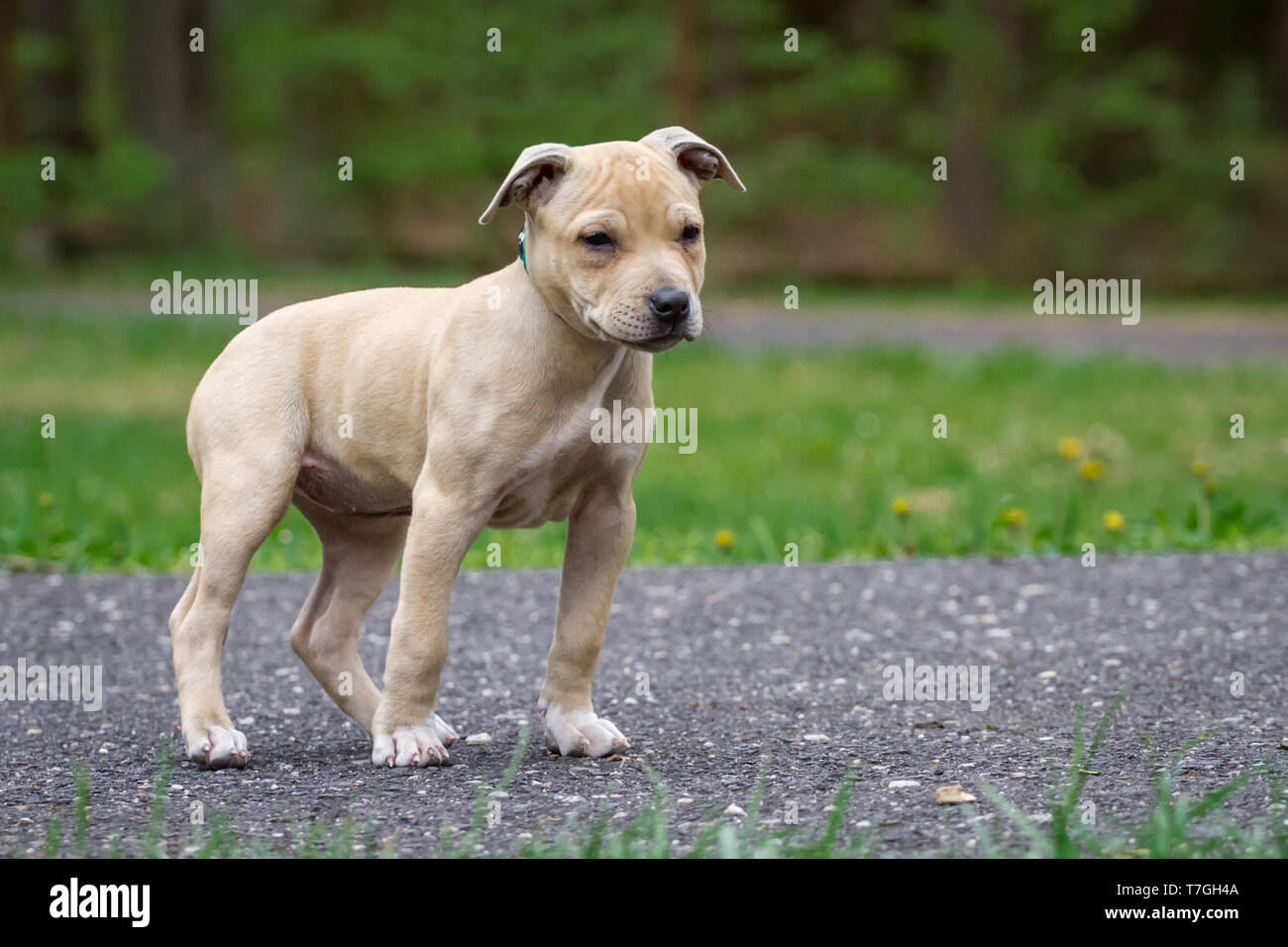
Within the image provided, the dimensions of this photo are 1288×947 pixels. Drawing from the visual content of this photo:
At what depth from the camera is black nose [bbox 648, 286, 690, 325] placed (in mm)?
3795

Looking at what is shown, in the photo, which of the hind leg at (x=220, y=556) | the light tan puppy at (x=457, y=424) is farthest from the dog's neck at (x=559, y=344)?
the hind leg at (x=220, y=556)

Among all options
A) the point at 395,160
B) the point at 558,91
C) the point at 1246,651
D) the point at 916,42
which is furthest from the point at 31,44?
the point at 1246,651

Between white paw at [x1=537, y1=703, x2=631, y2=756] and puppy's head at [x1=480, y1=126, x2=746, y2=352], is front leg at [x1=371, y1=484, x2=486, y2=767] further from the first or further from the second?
puppy's head at [x1=480, y1=126, x2=746, y2=352]

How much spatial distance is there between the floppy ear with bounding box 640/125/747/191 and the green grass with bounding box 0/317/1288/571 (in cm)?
325

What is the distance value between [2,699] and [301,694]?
952 mm

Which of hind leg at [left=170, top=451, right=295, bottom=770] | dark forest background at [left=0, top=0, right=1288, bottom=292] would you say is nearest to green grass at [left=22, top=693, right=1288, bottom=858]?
hind leg at [left=170, top=451, right=295, bottom=770]

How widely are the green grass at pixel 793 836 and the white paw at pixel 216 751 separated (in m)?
0.44

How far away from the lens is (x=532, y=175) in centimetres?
408

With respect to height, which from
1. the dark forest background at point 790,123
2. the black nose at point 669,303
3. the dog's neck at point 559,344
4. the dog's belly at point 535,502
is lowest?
the dog's belly at point 535,502

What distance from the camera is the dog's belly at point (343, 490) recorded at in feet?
14.9

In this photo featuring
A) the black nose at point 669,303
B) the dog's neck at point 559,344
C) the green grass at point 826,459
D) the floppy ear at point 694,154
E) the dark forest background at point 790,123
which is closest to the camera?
the black nose at point 669,303

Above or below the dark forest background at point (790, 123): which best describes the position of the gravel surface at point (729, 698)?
below

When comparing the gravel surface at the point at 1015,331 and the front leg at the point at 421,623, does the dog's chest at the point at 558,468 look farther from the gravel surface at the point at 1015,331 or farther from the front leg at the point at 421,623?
the gravel surface at the point at 1015,331

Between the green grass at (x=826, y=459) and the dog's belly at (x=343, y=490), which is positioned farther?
the green grass at (x=826, y=459)
